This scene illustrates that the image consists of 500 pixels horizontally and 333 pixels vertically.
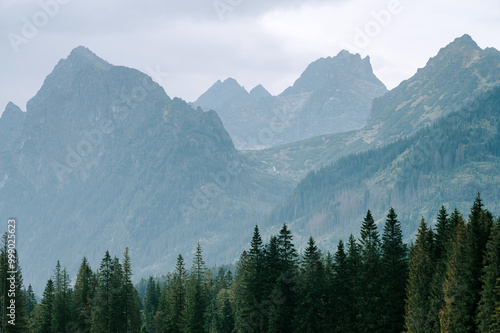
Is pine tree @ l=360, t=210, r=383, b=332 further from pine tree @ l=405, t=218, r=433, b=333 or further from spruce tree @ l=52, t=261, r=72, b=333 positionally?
spruce tree @ l=52, t=261, r=72, b=333

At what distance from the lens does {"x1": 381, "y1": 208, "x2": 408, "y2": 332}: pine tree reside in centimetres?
9138

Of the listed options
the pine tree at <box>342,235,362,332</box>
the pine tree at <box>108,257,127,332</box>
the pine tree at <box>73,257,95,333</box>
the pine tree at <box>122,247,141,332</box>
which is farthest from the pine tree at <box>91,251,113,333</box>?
the pine tree at <box>342,235,362,332</box>

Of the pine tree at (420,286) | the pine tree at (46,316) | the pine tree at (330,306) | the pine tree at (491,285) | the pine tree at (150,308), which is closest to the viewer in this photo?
the pine tree at (491,285)

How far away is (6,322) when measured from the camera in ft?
304

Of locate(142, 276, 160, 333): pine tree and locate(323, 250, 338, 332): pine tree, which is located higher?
locate(142, 276, 160, 333): pine tree

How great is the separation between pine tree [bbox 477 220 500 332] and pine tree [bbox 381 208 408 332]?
18750mm

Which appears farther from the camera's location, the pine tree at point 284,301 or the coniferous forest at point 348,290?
the pine tree at point 284,301

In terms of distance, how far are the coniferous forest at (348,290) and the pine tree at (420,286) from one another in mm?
126

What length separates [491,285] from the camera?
72.2 m

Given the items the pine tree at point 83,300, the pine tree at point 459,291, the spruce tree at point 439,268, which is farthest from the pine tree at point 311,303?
the pine tree at point 83,300

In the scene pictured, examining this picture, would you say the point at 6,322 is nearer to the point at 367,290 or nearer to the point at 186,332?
the point at 186,332

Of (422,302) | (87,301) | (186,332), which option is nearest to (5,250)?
(87,301)

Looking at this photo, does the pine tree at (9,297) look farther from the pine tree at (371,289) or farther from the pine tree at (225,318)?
the pine tree at (225,318)

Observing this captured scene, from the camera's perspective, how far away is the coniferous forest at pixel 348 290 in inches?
3034
